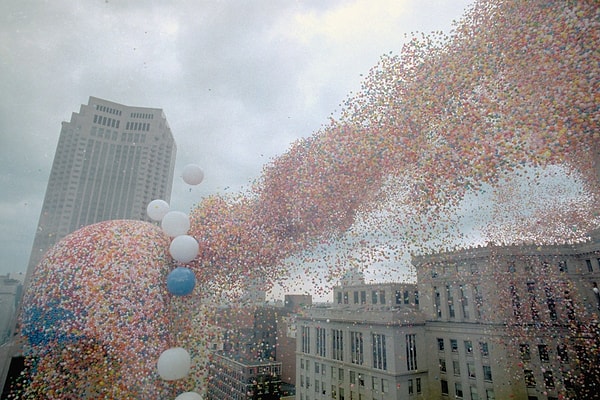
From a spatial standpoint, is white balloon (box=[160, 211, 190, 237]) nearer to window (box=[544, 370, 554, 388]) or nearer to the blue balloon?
the blue balloon

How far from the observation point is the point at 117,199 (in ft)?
41.1

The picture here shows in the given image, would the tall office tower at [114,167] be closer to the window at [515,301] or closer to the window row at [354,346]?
the window row at [354,346]

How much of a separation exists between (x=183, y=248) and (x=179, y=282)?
1.50 ft

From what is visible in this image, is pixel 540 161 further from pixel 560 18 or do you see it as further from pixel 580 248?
pixel 580 248

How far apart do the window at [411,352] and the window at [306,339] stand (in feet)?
11.3

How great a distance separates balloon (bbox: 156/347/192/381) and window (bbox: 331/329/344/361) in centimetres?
704

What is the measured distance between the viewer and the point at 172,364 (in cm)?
343

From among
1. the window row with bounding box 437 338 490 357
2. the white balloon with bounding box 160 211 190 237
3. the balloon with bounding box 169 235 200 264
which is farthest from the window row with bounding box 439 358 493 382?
the white balloon with bounding box 160 211 190 237

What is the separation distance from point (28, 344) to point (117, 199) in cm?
1077

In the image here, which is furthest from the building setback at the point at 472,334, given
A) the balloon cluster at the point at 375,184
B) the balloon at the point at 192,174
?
the balloon at the point at 192,174

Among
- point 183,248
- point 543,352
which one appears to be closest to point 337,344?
point 543,352

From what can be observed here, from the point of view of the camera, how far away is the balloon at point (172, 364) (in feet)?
11.2

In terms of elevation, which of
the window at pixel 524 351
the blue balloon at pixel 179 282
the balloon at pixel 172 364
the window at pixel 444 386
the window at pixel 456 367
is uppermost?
the blue balloon at pixel 179 282

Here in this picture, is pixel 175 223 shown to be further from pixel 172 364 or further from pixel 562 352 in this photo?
pixel 562 352
